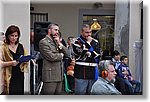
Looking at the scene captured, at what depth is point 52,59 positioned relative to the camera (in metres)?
4.94

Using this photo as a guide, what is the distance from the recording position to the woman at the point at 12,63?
490 cm

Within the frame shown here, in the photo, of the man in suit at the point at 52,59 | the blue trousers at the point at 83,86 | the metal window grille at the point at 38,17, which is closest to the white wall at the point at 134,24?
the blue trousers at the point at 83,86

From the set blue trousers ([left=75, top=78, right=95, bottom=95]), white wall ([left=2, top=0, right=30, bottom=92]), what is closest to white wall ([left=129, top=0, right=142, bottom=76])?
blue trousers ([left=75, top=78, right=95, bottom=95])

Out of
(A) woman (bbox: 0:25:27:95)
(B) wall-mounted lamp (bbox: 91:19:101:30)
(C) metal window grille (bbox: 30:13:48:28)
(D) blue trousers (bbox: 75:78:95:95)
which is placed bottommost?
(D) blue trousers (bbox: 75:78:95:95)

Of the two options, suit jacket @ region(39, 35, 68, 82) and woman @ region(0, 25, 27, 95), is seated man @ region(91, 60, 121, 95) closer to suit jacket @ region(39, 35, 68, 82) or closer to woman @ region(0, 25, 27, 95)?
suit jacket @ region(39, 35, 68, 82)

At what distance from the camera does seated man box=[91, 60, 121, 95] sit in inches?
198

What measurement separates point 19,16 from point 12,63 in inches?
28.2

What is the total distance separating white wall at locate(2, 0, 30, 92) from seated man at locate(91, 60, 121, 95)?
1.21 m

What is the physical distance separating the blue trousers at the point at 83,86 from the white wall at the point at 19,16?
95cm

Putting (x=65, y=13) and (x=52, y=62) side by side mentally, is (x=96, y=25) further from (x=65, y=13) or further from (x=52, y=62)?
(x=52, y=62)

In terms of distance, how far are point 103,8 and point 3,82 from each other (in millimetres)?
1889

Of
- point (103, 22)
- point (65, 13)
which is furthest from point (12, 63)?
point (103, 22)

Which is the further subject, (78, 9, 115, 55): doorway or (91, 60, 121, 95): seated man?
(91, 60, 121, 95): seated man

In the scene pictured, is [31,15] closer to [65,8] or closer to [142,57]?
[65,8]
